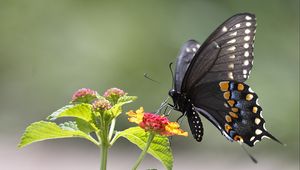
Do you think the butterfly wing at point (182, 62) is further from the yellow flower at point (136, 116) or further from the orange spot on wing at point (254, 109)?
the yellow flower at point (136, 116)

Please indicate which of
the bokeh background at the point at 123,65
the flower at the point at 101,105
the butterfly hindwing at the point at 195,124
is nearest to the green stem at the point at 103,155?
the flower at the point at 101,105

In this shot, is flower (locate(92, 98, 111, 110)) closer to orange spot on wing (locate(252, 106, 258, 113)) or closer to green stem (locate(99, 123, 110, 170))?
green stem (locate(99, 123, 110, 170))

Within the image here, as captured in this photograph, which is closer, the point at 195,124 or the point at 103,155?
the point at 103,155

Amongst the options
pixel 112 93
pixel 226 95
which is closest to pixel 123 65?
pixel 226 95

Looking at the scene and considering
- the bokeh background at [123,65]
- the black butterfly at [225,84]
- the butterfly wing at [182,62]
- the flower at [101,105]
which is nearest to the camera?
the flower at [101,105]

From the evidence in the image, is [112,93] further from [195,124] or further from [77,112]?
[195,124]

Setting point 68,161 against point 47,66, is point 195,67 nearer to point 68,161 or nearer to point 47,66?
point 68,161
